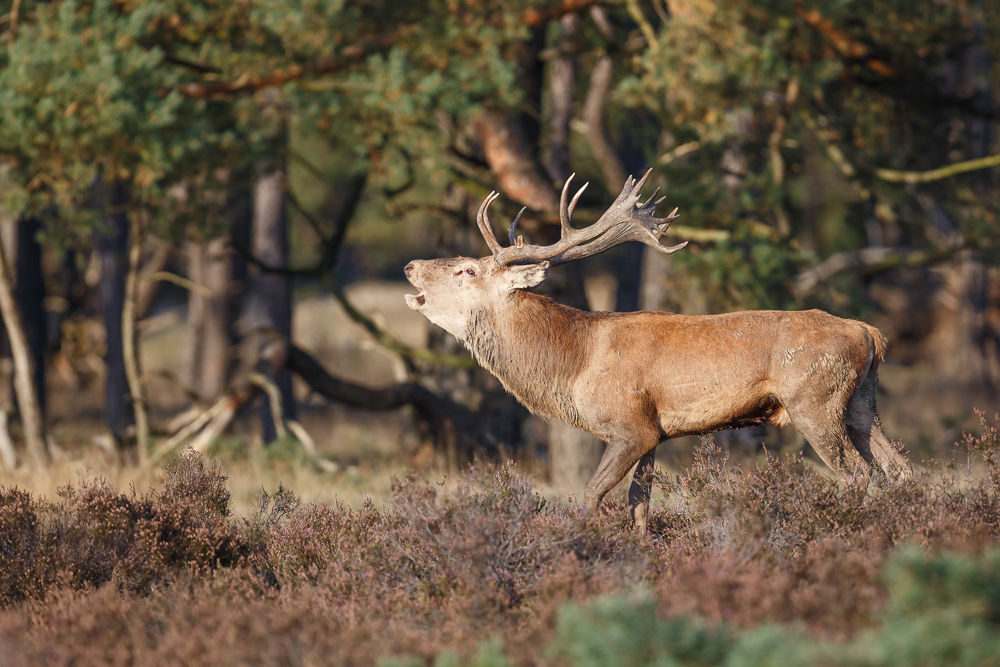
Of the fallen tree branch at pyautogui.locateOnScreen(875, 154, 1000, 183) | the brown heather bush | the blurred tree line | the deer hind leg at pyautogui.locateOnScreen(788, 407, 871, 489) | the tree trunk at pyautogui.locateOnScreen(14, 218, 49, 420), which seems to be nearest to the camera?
the brown heather bush

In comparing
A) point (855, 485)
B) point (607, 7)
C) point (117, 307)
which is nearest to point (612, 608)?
point (855, 485)

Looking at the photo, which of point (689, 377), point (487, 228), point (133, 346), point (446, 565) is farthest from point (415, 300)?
point (133, 346)

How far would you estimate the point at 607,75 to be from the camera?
1340cm

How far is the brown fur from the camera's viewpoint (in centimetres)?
642

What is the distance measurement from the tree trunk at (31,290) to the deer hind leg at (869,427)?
10.8 meters

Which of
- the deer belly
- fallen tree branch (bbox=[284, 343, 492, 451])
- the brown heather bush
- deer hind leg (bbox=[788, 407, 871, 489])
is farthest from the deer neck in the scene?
fallen tree branch (bbox=[284, 343, 492, 451])

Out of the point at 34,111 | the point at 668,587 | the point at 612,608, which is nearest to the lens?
the point at 612,608

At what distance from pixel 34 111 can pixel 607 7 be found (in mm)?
7329

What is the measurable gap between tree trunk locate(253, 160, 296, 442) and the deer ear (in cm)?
758

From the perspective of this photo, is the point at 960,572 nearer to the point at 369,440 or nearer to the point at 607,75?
the point at 607,75

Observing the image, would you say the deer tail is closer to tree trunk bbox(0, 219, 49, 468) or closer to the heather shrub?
the heather shrub

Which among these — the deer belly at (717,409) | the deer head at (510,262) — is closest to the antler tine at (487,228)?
the deer head at (510,262)

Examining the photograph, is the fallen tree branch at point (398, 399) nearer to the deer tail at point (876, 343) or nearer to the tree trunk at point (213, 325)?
the tree trunk at point (213, 325)

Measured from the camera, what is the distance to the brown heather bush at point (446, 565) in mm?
4340
